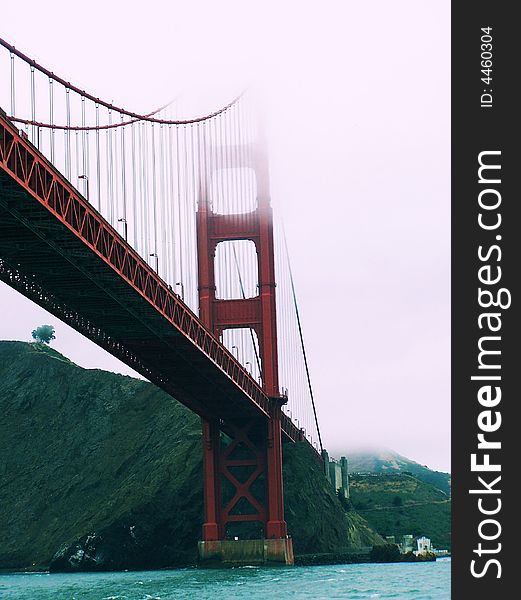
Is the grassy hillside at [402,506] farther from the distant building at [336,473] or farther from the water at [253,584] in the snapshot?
the water at [253,584]

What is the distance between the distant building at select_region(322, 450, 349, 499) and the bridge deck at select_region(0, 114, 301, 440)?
25406 mm

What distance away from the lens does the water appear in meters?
40.7

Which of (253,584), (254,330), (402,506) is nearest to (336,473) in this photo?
(402,506)

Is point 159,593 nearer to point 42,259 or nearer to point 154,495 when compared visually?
point 42,259

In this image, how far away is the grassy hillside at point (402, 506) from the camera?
4028 inches

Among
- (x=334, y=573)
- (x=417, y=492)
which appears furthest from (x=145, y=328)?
(x=417, y=492)

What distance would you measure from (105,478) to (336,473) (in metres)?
15.2

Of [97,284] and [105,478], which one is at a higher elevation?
[97,284]

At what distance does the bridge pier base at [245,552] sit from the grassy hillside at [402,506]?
3429 cm

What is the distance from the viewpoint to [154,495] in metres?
73.6

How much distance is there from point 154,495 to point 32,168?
45.0 metres

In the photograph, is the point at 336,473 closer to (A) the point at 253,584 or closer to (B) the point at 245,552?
(B) the point at 245,552

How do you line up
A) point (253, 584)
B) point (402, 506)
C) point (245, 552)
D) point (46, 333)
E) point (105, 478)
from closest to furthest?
1. point (253, 584)
2. point (245, 552)
3. point (105, 478)
4. point (402, 506)
5. point (46, 333)

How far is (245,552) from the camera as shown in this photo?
66.2 metres
